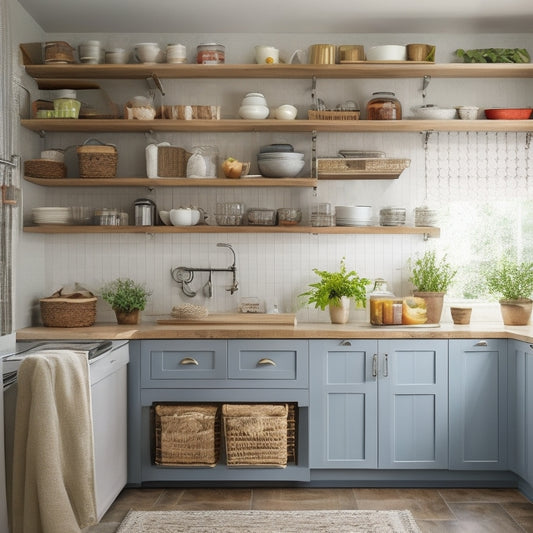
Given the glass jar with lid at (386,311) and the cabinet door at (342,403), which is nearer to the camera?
the cabinet door at (342,403)

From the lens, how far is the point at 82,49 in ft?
14.5

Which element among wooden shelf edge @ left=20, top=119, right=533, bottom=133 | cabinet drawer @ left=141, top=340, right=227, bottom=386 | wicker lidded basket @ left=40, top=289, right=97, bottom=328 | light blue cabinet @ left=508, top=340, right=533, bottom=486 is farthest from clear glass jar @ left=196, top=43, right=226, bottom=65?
light blue cabinet @ left=508, top=340, right=533, bottom=486

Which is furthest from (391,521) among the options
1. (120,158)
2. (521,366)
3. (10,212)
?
(120,158)

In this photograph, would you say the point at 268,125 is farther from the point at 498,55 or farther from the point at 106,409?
the point at 106,409

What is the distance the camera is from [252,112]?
14.4ft

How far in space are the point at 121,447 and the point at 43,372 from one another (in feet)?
3.84

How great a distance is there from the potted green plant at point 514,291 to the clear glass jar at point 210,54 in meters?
2.21

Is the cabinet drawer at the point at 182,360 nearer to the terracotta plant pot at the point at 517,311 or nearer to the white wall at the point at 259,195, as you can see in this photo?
the white wall at the point at 259,195

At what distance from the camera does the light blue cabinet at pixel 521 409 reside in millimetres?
3783

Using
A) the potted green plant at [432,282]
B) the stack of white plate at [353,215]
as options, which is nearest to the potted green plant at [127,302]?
the stack of white plate at [353,215]

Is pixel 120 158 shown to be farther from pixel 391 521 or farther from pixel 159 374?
pixel 391 521

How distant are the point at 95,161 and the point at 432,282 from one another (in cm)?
226

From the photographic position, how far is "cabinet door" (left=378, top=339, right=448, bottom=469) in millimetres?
4004

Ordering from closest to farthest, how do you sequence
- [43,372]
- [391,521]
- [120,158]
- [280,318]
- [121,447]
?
[43,372] → [391,521] → [121,447] → [280,318] → [120,158]
